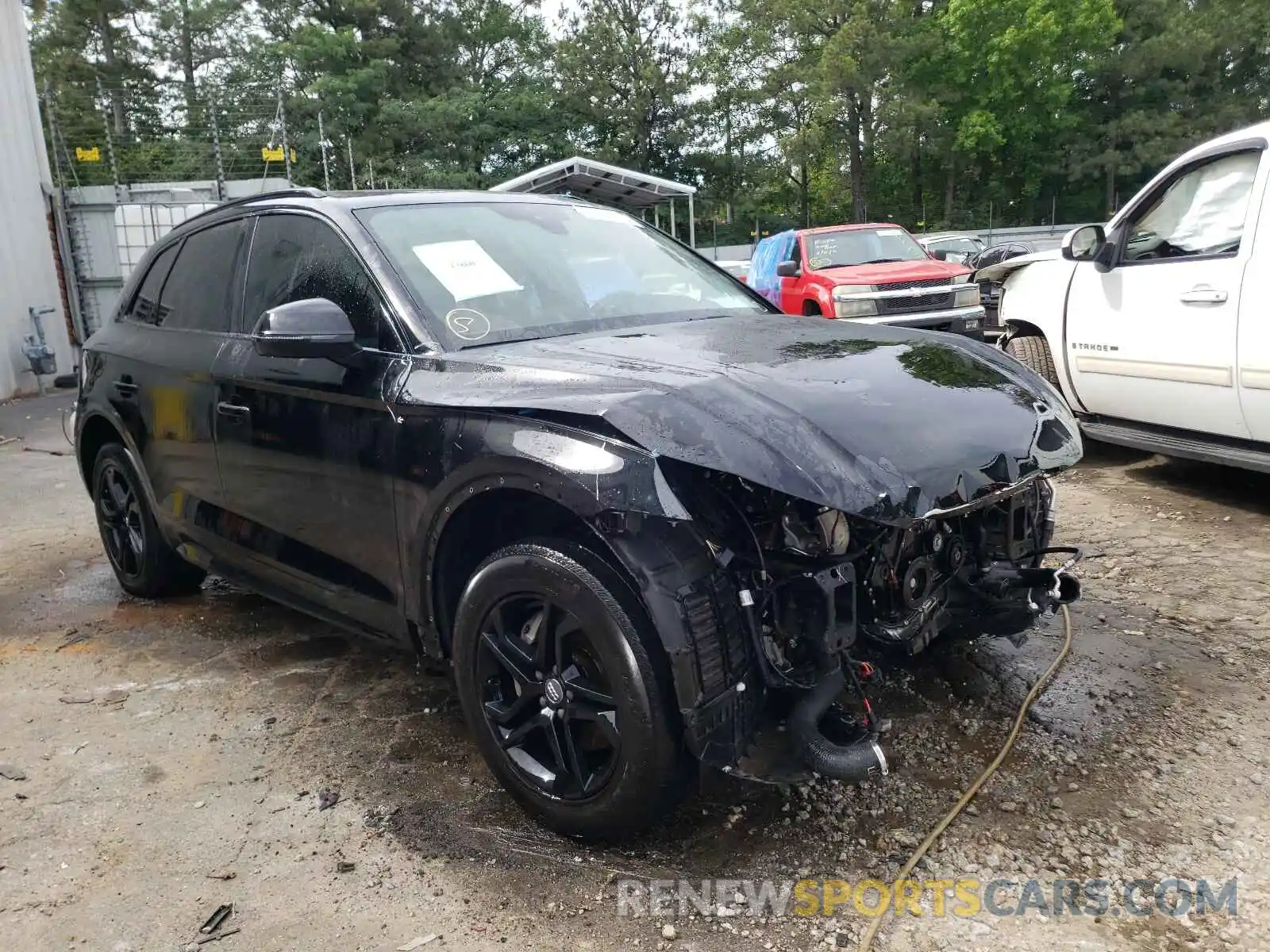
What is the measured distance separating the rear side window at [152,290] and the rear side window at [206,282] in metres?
0.06

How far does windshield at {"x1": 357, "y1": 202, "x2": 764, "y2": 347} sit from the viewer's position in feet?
9.66

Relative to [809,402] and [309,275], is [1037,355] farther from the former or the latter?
[309,275]

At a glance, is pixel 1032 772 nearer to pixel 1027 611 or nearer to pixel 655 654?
pixel 1027 611

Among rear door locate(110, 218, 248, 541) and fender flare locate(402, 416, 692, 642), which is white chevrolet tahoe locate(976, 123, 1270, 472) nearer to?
fender flare locate(402, 416, 692, 642)

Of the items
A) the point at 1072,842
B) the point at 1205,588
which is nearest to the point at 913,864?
the point at 1072,842

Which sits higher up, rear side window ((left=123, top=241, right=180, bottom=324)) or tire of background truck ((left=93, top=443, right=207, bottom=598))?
rear side window ((left=123, top=241, right=180, bottom=324))

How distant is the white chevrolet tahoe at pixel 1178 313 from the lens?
451 cm

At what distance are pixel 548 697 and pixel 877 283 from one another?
9107 millimetres

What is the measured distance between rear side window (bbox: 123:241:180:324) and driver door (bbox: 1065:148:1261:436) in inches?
194

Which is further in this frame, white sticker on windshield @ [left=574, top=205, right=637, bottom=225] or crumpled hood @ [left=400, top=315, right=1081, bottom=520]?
white sticker on windshield @ [left=574, top=205, right=637, bottom=225]

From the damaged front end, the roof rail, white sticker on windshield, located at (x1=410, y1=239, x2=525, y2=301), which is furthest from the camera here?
the roof rail

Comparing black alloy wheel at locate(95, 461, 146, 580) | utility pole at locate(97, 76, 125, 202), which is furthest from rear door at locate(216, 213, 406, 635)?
utility pole at locate(97, 76, 125, 202)

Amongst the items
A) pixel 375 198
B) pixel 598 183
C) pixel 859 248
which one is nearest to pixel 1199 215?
pixel 375 198

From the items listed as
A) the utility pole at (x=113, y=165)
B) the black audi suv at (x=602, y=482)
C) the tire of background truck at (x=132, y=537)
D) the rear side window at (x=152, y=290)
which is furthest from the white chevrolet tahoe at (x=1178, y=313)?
the utility pole at (x=113, y=165)
